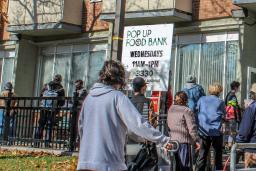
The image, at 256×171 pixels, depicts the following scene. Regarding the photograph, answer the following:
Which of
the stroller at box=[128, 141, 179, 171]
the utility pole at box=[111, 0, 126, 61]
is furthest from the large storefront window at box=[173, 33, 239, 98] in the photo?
the stroller at box=[128, 141, 179, 171]

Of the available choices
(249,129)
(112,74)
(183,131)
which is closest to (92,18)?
(183,131)

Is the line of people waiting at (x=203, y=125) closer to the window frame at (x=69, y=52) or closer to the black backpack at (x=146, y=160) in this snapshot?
the black backpack at (x=146, y=160)

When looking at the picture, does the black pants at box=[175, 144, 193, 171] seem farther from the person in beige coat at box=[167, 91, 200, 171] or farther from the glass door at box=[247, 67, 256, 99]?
the glass door at box=[247, 67, 256, 99]

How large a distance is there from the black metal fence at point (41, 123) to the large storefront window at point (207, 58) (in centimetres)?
518

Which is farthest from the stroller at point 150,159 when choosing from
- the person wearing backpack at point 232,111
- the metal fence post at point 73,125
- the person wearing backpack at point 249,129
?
the person wearing backpack at point 232,111

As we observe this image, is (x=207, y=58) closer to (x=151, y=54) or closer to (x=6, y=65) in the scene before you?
(x=151, y=54)

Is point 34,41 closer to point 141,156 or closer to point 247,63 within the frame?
point 247,63

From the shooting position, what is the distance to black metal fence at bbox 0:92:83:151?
525 inches

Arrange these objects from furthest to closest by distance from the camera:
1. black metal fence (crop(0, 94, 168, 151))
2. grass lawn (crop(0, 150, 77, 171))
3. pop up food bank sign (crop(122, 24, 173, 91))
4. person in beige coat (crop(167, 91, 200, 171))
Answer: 1. black metal fence (crop(0, 94, 168, 151))
2. grass lawn (crop(0, 150, 77, 171))
3. pop up food bank sign (crop(122, 24, 173, 91))
4. person in beige coat (crop(167, 91, 200, 171))

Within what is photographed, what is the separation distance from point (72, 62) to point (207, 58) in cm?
633

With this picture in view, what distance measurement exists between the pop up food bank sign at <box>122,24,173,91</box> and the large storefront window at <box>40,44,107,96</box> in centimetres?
973

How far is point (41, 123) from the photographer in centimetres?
1416

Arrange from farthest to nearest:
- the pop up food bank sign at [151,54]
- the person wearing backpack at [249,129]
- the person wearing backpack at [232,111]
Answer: the person wearing backpack at [232,111] → the pop up food bank sign at [151,54] → the person wearing backpack at [249,129]

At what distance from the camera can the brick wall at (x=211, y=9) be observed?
17062 mm
